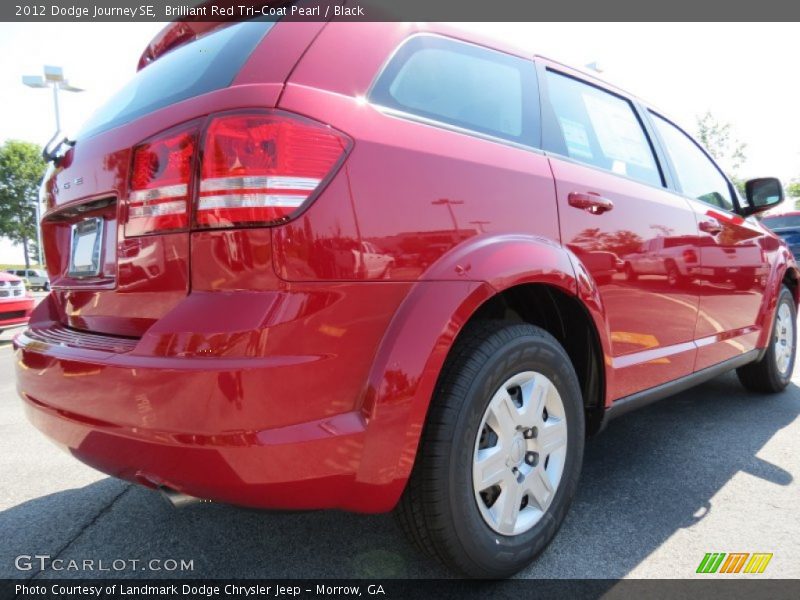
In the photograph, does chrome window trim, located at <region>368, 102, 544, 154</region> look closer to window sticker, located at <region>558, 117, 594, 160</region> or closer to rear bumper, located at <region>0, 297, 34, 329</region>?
window sticker, located at <region>558, 117, 594, 160</region>

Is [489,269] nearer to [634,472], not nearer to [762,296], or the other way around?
[634,472]

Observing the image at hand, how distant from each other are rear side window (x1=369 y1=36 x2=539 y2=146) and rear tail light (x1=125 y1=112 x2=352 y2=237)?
0.28 m

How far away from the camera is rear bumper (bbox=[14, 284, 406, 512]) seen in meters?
1.19

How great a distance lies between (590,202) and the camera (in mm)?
1945

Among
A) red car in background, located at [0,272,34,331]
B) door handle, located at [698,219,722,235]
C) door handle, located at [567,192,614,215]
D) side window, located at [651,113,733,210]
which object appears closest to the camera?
door handle, located at [567,192,614,215]

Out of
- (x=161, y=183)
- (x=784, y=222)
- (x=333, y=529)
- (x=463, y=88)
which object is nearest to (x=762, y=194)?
(x=463, y=88)

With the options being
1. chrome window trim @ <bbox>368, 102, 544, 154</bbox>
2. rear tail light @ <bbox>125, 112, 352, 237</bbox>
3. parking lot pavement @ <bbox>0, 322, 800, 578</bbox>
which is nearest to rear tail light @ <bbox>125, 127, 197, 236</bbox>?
rear tail light @ <bbox>125, 112, 352, 237</bbox>

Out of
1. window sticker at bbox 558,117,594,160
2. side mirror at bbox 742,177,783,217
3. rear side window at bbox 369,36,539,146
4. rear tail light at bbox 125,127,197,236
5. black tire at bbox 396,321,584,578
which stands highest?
rear side window at bbox 369,36,539,146

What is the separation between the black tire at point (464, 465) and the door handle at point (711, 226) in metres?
1.55

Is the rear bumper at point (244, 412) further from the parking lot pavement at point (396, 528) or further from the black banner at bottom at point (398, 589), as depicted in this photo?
the black banner at bottom at point (398, 589)

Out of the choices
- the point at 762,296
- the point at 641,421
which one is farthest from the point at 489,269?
the point at 762,296

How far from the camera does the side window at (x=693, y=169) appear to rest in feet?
9.38

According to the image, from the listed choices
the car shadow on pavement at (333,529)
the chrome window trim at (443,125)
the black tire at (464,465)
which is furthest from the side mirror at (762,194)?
the black tire at (464,465)

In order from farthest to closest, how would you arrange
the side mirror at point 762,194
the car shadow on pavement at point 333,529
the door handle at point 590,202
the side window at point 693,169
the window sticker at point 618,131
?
the side mirror at point 762,194
the side window at point 693,169
the window sticker at point 618,131
the door handle at point 590,202
the car shadow on pavement at point 333,529
